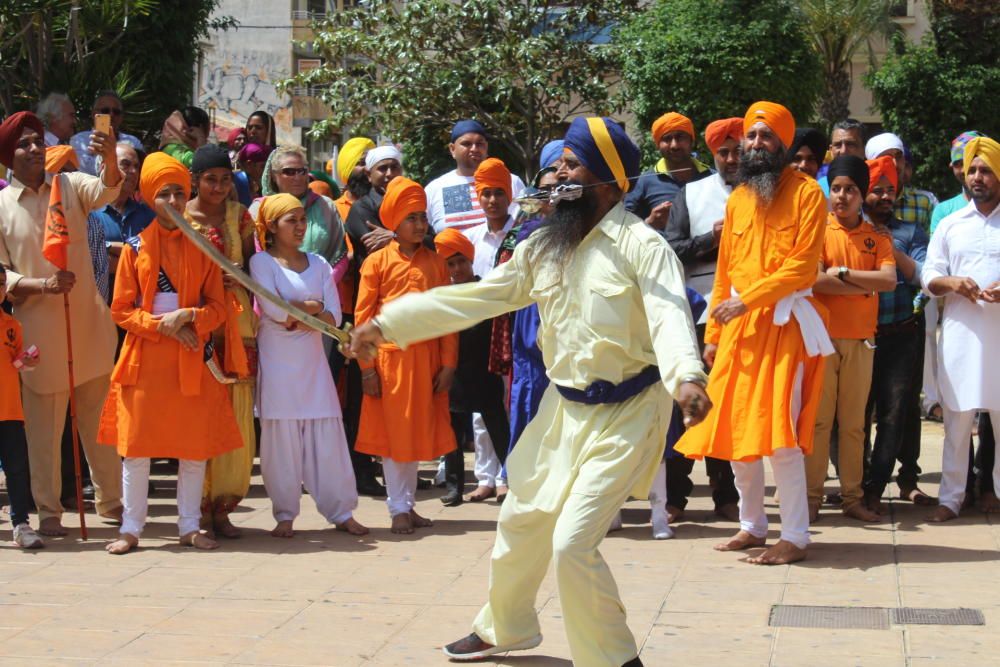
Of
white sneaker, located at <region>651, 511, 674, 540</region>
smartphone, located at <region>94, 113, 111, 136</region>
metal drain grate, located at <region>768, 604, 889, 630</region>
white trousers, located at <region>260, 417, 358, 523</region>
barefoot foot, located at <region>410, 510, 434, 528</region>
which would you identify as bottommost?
barefoot foot, located at <region>410, 510, 434, 528</region>

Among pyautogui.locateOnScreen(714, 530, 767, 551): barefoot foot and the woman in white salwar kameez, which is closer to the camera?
pyautogui.locateOnScreen(714, 530, 767, 551): barefoot foot

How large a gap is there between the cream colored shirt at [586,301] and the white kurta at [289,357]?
281 cm

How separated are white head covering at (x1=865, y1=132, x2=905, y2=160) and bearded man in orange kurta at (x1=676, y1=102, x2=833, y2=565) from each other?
7.54ft

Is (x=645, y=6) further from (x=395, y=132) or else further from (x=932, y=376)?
(x=932, y=376)

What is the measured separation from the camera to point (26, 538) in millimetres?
7574

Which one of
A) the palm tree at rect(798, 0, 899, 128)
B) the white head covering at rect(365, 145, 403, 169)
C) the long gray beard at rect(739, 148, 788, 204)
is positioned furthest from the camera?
the palm tree at rect(798, 0, 899, 128)

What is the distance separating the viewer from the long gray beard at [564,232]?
529cm

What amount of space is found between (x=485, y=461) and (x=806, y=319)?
2.79 m

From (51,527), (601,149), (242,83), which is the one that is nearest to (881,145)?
(601,149)

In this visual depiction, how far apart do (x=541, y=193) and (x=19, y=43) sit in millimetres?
10242

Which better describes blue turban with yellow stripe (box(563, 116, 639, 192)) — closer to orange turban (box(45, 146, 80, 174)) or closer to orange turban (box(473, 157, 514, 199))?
orange turban (box(473, 157, 514, 199))

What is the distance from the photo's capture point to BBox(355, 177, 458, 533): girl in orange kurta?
26.8 feet

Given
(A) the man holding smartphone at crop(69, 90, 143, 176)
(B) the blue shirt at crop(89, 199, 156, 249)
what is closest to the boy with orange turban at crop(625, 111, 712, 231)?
(B) the blue shirt at crop(89, 199, 156, 249)

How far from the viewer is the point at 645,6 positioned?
83.6 ft
